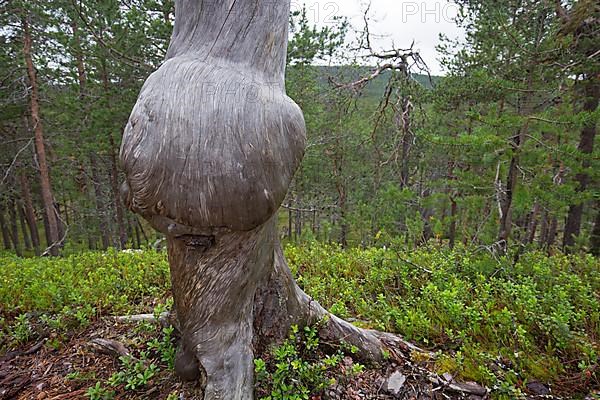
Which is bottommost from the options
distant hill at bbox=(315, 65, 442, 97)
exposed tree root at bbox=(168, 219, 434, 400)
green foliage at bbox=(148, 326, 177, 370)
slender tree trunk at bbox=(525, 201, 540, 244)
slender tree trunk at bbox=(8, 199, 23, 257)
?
slender tree trunk at bbox=(8, 199, 23, 257)

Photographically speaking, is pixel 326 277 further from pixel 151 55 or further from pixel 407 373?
pixel 151 55

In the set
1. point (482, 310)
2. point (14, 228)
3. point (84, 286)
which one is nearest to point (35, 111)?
point (84, 286)

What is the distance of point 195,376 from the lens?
6.50 ft

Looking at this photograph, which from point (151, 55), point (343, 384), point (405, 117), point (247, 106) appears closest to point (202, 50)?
point (247, 106)

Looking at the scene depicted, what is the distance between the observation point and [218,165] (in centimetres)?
131

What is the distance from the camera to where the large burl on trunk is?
52.3 inches

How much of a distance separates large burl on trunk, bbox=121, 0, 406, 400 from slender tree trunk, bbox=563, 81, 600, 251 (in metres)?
4.08

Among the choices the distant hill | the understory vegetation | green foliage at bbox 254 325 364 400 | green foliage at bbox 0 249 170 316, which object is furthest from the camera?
the distant hill

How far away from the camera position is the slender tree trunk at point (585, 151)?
530 centimetres

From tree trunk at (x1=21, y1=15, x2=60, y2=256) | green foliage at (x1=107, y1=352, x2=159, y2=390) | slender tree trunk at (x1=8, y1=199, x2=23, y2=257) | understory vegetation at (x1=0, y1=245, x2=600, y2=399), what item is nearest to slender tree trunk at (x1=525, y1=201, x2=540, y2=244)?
understory vegetation at (x1=0, y1=245, x2=600, y2=399)

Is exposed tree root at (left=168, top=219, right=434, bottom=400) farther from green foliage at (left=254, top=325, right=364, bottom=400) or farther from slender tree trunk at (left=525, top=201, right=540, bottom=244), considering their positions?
slender tree trunk at (left=525, top=201, right=540, bottom=244)

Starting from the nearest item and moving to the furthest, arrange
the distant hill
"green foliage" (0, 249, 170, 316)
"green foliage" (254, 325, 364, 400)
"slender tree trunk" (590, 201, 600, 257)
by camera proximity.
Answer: "green foliage" (254, 325, 364, 400) → "green foliage" (0, 249, 170, 316) → the distant hill → "slender tree trunk" (590, 201, 600, 257)

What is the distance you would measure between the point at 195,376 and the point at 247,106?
1.59 metres

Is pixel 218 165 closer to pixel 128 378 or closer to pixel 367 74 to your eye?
pixel 128 378
